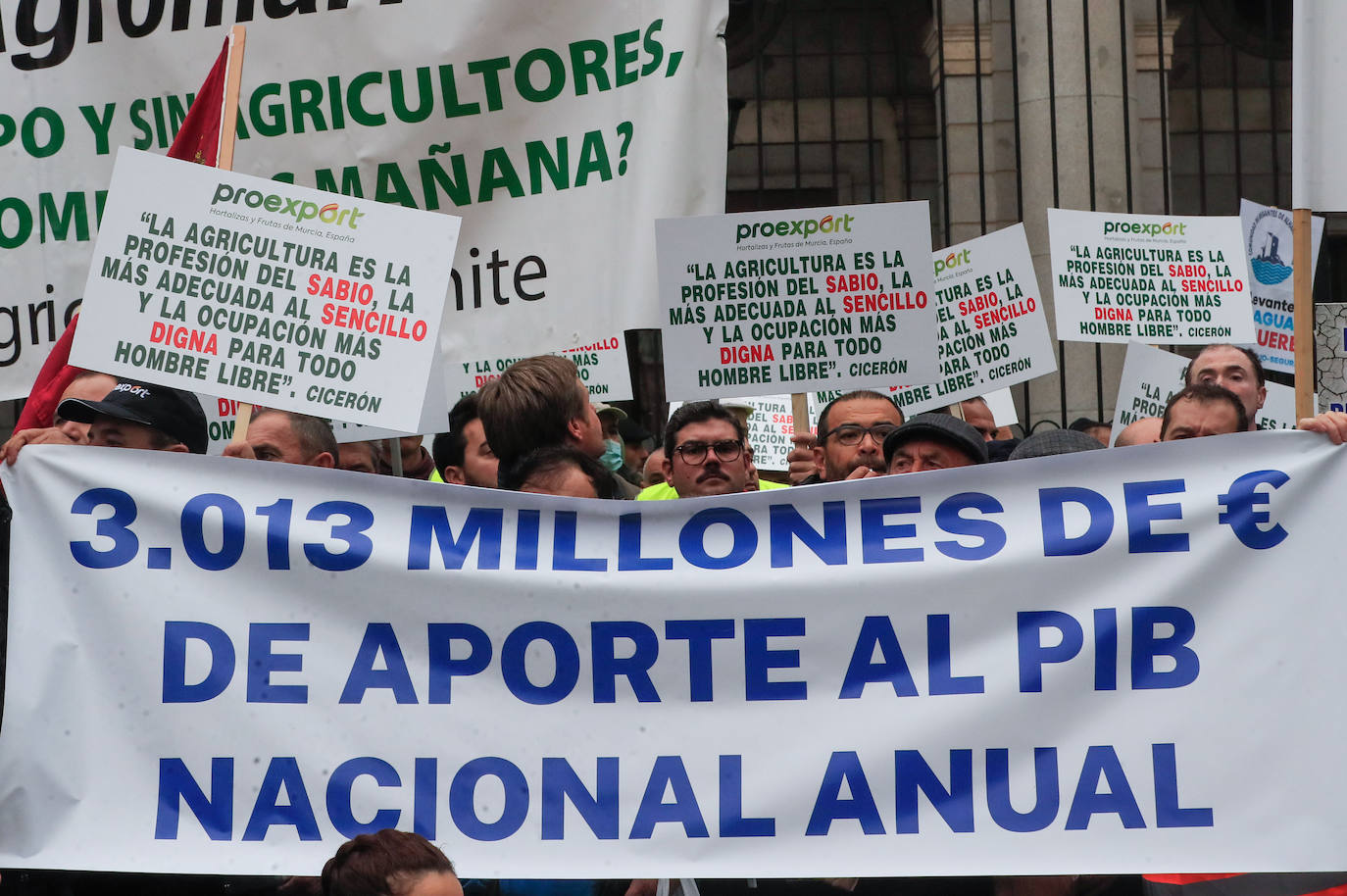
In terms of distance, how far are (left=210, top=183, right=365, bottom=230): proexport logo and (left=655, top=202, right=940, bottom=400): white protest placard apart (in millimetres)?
1283

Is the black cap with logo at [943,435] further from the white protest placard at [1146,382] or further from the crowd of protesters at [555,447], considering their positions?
the white protest placard at [1146,382]

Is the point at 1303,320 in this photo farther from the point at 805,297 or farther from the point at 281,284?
the point at 281,284

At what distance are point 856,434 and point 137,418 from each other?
2126mm

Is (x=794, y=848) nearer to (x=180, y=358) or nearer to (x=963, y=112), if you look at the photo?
(x=180, y=358)

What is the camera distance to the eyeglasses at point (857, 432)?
5.12m

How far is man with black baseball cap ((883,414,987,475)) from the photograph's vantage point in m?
4.32

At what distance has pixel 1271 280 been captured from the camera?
7.48m

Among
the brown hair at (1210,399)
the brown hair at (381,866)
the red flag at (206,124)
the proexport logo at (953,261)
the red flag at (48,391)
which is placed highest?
the red flag at (206,124)

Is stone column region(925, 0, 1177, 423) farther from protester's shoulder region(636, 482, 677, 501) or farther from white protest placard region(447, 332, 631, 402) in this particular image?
protester's shoulder region(636, 482, 677, 501)

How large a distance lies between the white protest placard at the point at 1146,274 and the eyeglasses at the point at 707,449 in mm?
2567

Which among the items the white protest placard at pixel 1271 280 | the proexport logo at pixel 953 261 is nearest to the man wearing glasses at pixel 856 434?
the proexport logo at pixel 953 261

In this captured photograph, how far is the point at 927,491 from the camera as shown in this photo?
366cm

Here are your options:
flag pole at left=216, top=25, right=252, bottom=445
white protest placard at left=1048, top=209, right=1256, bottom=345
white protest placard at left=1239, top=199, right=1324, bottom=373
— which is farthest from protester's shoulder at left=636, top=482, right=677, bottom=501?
white protest placard at left=1239, top=199, right=1324, bottom=373

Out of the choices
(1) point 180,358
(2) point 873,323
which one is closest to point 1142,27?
(2) point 873,323
